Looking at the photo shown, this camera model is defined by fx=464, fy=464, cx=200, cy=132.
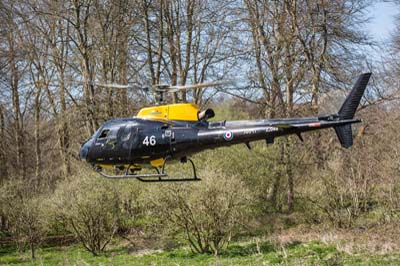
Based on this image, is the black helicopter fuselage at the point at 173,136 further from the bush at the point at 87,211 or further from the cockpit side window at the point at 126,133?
the bush at the point at 87,211

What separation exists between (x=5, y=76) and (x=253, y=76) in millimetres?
12433

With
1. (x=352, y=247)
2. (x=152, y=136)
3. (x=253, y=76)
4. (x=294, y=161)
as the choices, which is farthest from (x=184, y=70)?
(x=152, y=136)

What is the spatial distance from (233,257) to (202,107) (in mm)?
12010

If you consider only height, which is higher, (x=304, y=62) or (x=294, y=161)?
(x=304, y=62)

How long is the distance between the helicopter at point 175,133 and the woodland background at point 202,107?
300 centimetres

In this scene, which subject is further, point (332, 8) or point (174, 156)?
point (332, 8)

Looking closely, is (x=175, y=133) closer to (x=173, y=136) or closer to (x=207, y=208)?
(x=173, y=136)

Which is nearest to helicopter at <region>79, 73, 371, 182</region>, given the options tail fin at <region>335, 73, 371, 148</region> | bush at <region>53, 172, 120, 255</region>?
tail fin at <region>335, 73, 371, 148</region>

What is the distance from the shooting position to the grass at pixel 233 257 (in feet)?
38.1

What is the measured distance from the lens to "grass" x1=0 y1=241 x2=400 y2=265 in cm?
1162

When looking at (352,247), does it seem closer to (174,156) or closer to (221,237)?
(221,237)

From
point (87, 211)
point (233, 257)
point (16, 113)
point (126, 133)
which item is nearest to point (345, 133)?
point (126, 133)

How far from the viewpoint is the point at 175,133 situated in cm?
881

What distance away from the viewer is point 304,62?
20203 millimetres
